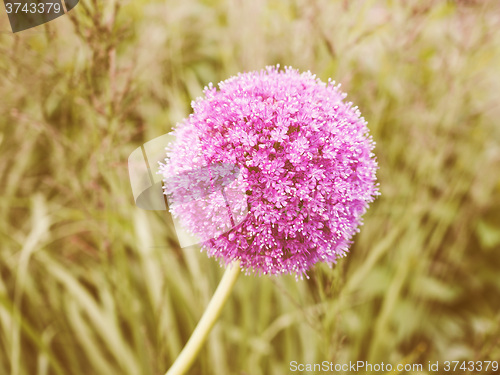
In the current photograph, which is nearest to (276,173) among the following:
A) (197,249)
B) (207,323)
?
(207,323)

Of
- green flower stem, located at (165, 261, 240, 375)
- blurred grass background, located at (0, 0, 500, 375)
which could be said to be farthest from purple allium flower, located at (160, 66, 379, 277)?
blurred grass background, located at (0, 0, 500, 375)

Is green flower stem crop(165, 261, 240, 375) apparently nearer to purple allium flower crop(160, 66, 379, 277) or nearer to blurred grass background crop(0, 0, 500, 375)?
purple allium flower crop(160, 66, 379, 277)

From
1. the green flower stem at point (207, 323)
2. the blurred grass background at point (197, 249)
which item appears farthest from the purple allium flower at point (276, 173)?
the blurred grass background at point (197, 249)

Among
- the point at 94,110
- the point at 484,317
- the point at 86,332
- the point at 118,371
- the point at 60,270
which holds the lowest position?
→ the point at 484,317

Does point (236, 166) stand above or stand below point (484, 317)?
above

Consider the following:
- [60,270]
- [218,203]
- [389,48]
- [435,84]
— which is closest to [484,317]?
[435,84]

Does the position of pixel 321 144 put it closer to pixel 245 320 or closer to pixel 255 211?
pixel 255 211

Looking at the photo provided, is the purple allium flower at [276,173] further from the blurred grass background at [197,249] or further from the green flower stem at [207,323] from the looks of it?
the blurred grass background at [197,249]
